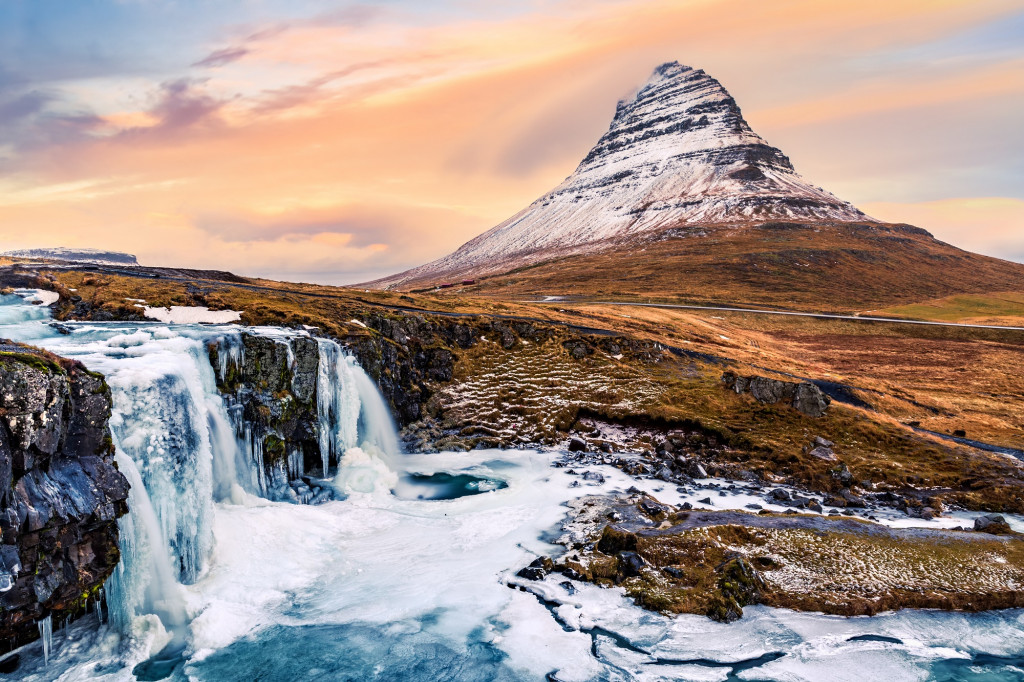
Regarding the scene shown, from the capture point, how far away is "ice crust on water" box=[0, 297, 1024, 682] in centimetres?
2017

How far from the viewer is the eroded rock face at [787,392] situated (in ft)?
157

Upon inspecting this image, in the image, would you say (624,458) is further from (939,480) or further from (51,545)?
(51,545)

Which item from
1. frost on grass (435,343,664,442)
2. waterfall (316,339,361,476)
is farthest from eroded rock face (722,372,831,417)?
waterfall (316,339,361,476)

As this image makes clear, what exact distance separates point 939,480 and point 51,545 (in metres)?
49.8

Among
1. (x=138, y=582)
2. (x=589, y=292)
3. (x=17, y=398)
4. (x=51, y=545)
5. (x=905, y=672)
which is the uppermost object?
(x=589, y=292)

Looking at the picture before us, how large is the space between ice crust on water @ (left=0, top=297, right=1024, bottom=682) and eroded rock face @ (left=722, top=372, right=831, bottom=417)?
24.8 metres

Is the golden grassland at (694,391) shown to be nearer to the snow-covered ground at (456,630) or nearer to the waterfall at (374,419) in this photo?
Answer: the waterfall at (374,419)

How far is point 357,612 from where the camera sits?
2355 cm

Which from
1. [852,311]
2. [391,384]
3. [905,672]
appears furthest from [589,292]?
[905,672]

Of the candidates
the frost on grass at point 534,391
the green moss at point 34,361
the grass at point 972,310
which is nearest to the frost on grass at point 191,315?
the frost on grass at point 534,391

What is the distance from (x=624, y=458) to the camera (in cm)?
4478

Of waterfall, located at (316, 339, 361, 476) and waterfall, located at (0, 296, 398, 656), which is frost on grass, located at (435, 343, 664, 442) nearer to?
waterfall, located at (316, 339, 361, 476)

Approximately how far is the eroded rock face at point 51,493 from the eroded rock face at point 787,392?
47.5m

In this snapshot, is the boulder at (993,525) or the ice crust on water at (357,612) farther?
the boulder at (993,525)
